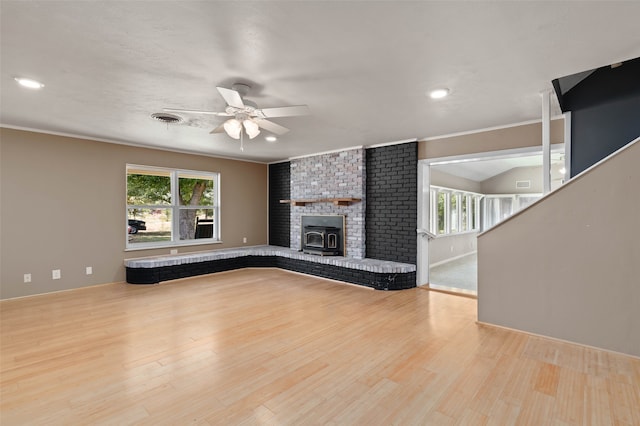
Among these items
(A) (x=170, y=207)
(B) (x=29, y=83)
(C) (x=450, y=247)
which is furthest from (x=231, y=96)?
(C) (x=450, y=247)

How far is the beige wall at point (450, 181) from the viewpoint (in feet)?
23.8

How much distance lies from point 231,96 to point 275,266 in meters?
4.71

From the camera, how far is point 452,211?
27.3 ft

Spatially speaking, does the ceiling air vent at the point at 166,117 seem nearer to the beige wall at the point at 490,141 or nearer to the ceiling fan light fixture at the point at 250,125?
the ceiling fan light fixture at the point at 250,125

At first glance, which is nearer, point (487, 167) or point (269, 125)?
point (269, 125)

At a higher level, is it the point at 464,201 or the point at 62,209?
the point at 464,201

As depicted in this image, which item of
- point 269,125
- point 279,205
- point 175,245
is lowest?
point 175,245

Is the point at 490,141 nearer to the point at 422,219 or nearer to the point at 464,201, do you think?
the point at 422,219

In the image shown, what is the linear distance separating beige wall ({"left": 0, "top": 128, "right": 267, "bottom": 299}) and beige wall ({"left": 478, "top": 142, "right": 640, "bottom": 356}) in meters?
5.73

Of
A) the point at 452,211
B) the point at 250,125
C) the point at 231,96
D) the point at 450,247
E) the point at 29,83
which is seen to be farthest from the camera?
the point at 452,211

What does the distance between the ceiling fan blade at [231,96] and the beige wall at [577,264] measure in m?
3.00

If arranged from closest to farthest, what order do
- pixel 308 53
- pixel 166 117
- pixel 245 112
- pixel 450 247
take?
pixel 308 53 < pixel 245 112 < pixel 166 117 < pixel 450 247

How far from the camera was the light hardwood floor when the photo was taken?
1.91 meters

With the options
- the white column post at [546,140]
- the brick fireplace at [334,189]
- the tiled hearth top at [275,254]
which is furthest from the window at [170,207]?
the white column post at [546,140]
